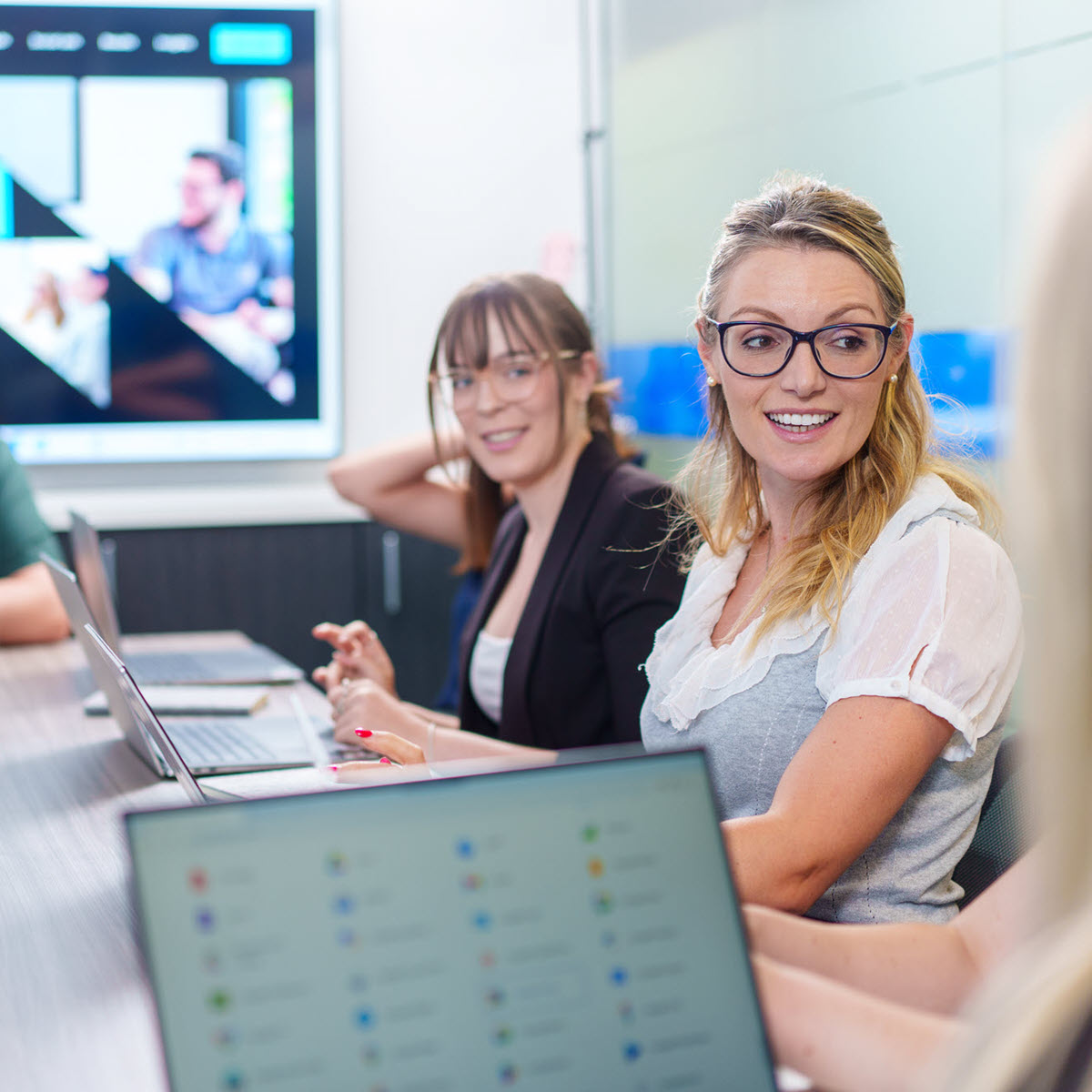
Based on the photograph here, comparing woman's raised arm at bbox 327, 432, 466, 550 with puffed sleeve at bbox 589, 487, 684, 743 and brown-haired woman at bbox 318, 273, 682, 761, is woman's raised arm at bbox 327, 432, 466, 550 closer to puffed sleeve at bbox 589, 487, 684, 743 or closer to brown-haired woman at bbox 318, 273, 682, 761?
brown-haired woman at bbox 318, 273, 682, 761

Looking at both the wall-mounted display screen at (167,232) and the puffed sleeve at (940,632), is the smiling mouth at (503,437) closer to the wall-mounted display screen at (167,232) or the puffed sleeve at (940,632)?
the puffed sleeve at (940,632)

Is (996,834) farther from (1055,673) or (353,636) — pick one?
(353,636)

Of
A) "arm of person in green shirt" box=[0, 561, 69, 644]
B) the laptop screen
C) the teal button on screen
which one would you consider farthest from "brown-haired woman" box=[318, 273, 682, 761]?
the teal button on screen

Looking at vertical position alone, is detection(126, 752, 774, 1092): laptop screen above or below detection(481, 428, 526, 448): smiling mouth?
below

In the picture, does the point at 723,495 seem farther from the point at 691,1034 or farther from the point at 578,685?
the point at 691,1034

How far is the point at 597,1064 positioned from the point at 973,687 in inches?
25.5

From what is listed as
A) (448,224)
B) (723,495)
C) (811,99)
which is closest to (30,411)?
(448,224)

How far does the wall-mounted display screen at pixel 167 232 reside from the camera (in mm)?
3758

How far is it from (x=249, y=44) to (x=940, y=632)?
3350mm

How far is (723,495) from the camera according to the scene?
1698 millimetres

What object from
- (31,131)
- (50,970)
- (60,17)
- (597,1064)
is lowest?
(50,970)

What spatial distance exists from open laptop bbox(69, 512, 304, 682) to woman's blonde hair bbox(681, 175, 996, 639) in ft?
3.31

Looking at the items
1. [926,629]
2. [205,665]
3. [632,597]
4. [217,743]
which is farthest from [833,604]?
[205,665]

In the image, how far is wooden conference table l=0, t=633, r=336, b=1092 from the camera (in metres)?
0.89
